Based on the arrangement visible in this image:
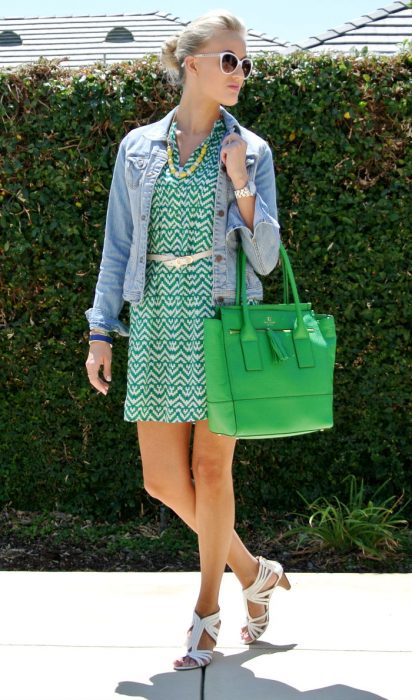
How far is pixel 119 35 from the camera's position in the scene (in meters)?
12.7

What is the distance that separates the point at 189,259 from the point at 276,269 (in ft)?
6.21

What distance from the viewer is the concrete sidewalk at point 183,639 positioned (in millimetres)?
3213

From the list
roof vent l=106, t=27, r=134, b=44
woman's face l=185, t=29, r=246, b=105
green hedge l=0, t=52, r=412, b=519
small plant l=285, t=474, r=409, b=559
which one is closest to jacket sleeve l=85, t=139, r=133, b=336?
woman's face l=185, t=29, r=246, b=105

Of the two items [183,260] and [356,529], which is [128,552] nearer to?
[356,529]

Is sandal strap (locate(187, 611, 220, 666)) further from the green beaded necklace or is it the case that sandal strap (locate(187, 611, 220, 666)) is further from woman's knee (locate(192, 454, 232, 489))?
the green beaded necklace

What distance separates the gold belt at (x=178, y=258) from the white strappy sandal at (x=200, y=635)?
3.74 feet

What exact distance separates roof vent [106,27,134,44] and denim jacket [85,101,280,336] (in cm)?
952

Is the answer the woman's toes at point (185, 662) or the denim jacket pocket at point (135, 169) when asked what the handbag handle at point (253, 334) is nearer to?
the denim jacket pocket at point (135, 169)

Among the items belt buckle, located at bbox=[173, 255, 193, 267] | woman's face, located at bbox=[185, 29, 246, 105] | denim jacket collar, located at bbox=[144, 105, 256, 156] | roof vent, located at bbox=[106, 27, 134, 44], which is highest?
roof vent, located at bbox=[106, 27, 134, 44]

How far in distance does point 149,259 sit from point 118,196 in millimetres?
253

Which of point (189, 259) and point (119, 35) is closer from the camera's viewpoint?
point (189, 259)

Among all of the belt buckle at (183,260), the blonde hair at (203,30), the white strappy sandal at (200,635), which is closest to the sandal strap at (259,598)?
the white strappy sandal at (200,635)

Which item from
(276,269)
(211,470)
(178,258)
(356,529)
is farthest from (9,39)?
(211,470)

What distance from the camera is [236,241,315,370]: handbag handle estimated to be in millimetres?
3117
